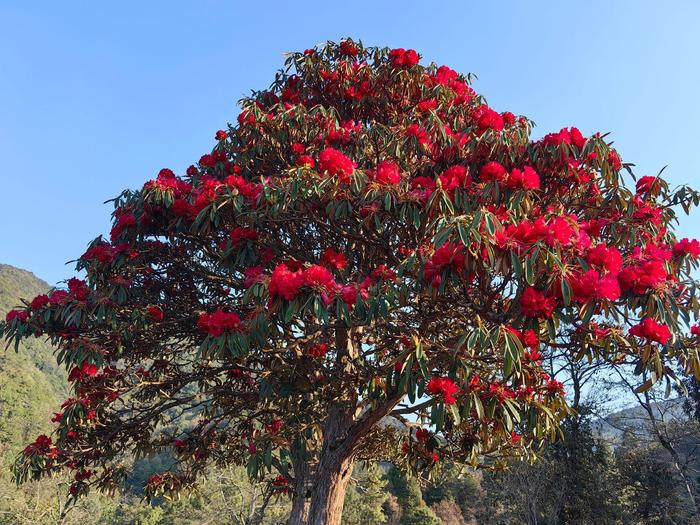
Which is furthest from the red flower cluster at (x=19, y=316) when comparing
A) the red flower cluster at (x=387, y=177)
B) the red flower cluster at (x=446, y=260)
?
the red flower cluster at (x=446, y=260)

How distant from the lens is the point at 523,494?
1382 centimetres


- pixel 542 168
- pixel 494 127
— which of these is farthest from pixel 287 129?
pixel 542 168

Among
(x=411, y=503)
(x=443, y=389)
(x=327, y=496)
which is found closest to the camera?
(x=443, y=389)

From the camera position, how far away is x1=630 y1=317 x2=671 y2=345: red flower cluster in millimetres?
2553

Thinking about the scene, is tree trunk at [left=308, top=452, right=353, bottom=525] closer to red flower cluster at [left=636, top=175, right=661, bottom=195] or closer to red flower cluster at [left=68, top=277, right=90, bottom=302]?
red flower cluster at [left=68, top=277, right=90, bottom=302]

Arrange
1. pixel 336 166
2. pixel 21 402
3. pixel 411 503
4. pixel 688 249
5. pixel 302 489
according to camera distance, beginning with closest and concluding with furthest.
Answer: pixel 688 249 → pixel 336 166 → pixel 302 489 → pixel 411 503 → pixel 21 402

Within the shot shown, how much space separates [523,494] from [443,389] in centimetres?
1325

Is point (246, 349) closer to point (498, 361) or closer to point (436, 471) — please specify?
point (498, 361)

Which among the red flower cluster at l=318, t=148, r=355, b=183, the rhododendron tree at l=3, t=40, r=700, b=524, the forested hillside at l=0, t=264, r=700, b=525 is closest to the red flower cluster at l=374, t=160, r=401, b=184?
the rhododendron tree at l=3, t=40, r=700, b=524

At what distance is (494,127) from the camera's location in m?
3.91

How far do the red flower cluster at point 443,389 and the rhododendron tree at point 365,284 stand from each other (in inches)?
0.4

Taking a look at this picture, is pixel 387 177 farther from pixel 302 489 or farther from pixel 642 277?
pixel 302 489

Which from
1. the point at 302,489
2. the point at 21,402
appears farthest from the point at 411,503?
the point at 21,402

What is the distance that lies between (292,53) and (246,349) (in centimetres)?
400
